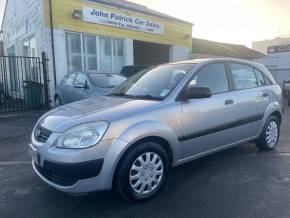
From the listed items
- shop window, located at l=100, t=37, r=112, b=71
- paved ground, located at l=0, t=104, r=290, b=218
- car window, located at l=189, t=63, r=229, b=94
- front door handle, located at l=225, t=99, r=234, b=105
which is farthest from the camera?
shop window, located at l=100, t=37, r=112, b=71

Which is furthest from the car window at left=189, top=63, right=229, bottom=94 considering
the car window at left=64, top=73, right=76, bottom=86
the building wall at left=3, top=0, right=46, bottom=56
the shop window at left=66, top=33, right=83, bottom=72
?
the building wall at left=3, top=0, right=46, bottom=56

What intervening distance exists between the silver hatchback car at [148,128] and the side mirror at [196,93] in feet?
0.04

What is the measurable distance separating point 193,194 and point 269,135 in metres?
2.33

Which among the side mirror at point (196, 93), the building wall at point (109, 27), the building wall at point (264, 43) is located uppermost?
the building wall at point (264, 43)

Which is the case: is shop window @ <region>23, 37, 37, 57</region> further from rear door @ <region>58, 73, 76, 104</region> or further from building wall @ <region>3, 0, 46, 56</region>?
rear door @ <region>58, 73, 76, 104</region>

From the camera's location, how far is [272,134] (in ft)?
16.2

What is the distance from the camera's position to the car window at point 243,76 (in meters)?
4.28

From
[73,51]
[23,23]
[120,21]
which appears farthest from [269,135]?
[23,23]

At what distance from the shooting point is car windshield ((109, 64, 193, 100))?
11.7 feet

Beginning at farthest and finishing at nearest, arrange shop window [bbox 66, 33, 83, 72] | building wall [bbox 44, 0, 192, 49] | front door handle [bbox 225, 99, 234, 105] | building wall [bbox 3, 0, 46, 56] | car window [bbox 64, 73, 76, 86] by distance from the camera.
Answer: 1. shop window [bbox 66, 33, 83, 72]
2. building wall [bbox 3, 0, 46, 56]
3. building wall [bbox 44, 0, 192, 49]
4. car window [bbox 64, 73, 76, 86]
5. front door handle [bbox 225, 99, 234, 105]

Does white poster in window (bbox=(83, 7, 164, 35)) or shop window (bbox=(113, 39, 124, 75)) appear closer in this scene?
white poster in window (bbox=(83, 7, 164, 35))

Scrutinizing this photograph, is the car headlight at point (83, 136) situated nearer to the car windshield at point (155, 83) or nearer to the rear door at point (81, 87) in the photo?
the car windshield at point (155, 83)

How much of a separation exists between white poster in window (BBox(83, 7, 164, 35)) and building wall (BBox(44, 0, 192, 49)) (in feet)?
0.49

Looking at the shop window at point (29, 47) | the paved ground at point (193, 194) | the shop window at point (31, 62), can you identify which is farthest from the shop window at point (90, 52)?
the paved ground at point (193, 194)
